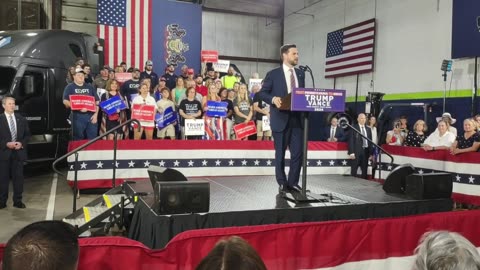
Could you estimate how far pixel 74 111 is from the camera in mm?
7848

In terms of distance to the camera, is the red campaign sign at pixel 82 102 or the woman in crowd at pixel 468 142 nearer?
the woman in crowd at pixel 468 142

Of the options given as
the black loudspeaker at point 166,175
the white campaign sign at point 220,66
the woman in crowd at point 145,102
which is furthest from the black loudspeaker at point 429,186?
the white campaign sign at point 220,66

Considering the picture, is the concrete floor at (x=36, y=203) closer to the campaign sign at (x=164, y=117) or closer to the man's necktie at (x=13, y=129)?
the man's necktie at (x=13, y=129)

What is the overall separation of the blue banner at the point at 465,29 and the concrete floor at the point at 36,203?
10014mm

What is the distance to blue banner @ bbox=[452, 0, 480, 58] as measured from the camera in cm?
1088

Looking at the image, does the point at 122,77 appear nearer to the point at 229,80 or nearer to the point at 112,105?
the point at 112,105

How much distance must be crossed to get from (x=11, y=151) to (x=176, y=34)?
9.59 m

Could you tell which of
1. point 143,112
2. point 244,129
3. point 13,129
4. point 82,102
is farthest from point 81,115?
point 244,129

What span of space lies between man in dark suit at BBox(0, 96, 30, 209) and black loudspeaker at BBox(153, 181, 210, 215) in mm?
3871

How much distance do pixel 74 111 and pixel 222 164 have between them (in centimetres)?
304

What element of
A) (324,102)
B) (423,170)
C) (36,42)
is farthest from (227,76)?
(324,102)

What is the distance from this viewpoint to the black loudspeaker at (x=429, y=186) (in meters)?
5.03

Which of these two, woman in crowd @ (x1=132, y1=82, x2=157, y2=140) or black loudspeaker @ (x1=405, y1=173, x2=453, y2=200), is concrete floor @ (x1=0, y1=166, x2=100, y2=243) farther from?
black loudspeaker @ (x1=405, y1=173, x2=453, y2=200)

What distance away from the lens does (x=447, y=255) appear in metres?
1.46
